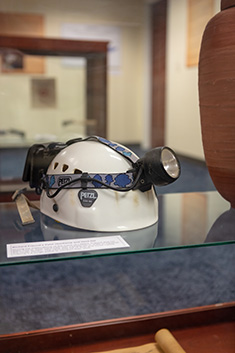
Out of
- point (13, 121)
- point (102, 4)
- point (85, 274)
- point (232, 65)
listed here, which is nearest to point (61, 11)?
point (102, 4)

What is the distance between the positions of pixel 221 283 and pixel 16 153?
1.90ft

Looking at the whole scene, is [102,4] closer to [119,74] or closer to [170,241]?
[119,74]

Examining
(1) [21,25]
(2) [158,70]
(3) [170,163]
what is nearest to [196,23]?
(2) [158,70]

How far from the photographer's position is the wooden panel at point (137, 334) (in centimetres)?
66

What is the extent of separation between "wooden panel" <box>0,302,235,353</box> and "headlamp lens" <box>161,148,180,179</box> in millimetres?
328

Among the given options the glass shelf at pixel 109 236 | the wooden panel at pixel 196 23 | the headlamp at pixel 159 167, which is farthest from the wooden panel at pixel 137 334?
the wooden panel at pixel 196 23

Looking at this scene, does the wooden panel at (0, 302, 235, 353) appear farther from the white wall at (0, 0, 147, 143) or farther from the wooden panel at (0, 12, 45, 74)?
the wooden panel at (0, 12, 45, 74)

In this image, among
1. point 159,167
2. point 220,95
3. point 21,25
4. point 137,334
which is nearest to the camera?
point 159,167

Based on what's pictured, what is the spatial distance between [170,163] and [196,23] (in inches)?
18.3

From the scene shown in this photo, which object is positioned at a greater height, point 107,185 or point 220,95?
point 220,95

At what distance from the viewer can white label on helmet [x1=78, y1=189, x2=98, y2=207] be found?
48 cm

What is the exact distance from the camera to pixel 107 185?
1.58ft

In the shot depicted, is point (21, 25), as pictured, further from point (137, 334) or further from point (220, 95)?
point (137, 334)

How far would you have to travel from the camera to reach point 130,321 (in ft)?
2.34
